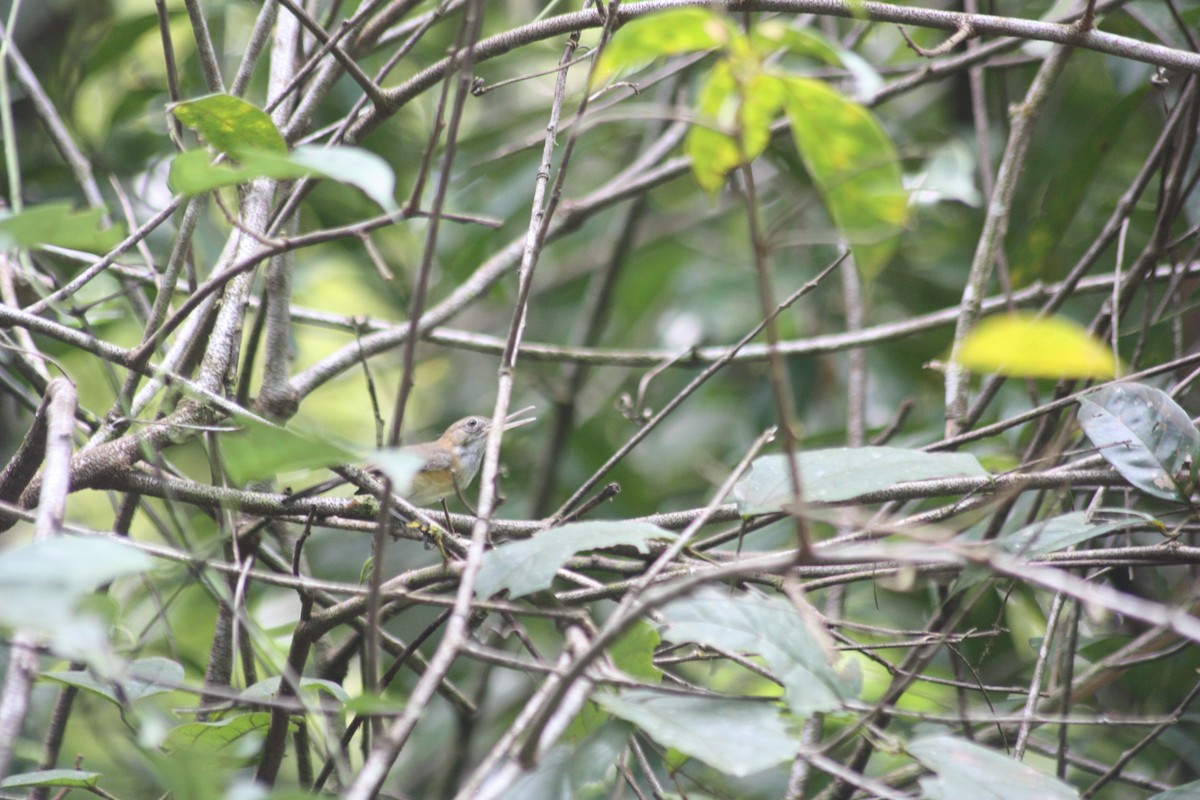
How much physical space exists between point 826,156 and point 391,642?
159 cm

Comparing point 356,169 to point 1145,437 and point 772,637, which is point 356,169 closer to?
point 772,637

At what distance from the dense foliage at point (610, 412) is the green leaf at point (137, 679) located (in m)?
0.01

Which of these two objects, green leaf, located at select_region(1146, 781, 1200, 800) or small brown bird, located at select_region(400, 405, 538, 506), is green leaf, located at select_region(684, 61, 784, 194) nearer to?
green leaf, located at select_region(1146, 781, 1200, 800)

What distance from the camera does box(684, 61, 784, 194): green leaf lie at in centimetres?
120

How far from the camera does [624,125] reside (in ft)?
17.0

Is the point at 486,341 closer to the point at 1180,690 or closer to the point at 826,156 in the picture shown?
the point at 826,156

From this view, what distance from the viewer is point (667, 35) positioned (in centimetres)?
123

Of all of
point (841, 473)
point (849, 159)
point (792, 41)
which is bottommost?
point (841, 473)

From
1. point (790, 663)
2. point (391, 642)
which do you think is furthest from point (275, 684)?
point (790, 663)

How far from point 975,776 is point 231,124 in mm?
1500

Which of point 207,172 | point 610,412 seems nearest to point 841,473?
point 207,172

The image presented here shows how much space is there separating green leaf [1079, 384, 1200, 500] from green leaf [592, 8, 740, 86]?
55.6 inches

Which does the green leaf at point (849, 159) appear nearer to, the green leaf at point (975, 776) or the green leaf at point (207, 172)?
the green leaf at point (207, 172)

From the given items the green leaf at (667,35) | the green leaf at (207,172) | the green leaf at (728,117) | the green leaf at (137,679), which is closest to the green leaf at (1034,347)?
the green leaf at (728,117)
